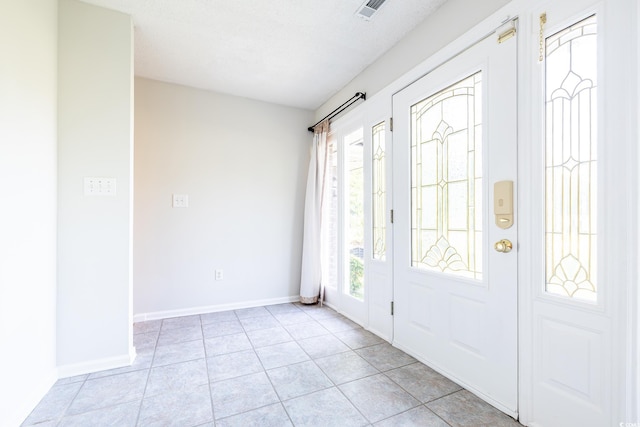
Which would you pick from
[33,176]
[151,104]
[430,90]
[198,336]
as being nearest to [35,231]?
[33,176]

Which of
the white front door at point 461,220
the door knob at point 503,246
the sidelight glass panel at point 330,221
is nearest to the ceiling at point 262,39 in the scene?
the white front door at point 461,220

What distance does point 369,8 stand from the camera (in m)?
2.01

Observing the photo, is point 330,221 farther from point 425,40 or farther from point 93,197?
point 93,197

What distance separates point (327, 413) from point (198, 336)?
155 cm

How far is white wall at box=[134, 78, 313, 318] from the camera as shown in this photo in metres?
3.08

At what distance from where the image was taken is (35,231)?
1.67 meters

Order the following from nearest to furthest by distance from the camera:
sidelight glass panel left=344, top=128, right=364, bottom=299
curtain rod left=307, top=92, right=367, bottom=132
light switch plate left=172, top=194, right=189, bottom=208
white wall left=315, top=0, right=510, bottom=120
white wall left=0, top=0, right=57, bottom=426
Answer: white wall left=0, top=0, right=57, bottom=426 < white wall left=315, top=0, right=510, bottom=120 < curtain rod left=307, top=92, right=367, bottom=132 < sidelight glass panel left=344, top=128, right=364, bottom=299 < light switch plate left=172, top=194, right=189, bottom=208

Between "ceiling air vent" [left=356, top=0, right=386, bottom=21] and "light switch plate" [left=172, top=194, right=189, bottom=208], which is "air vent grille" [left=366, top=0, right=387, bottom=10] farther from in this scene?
"light switch plate" [left=172, top=194, right=189, bottom=208]

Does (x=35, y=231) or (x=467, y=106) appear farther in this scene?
(x=467, y=106)

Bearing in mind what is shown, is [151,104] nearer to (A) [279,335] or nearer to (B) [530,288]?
(A) [279,335]

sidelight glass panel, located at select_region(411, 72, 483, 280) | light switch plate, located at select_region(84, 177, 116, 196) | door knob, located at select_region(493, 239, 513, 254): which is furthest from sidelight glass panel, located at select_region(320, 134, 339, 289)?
light switch plate, located at select_region(84, 177, 116, 196)

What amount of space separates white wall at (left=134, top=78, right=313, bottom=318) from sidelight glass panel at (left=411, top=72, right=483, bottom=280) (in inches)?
75.7

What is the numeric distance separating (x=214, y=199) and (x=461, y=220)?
8.58 ft

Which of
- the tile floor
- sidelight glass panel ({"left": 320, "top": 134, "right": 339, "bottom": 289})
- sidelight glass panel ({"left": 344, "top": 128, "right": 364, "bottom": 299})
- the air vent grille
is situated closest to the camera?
the tile floor
